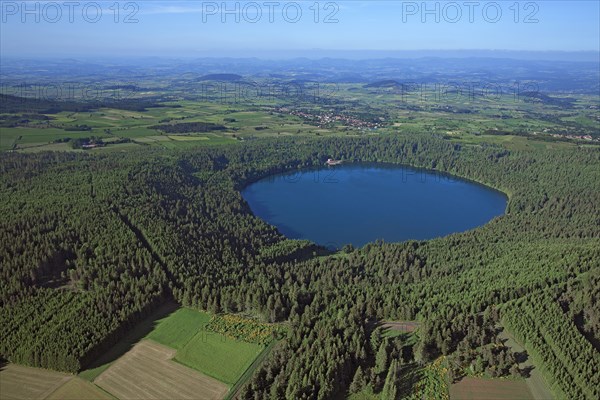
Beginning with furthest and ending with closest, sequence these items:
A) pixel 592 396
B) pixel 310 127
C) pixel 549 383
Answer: pixel 310 127, pixel 549 383, pixel 592 396

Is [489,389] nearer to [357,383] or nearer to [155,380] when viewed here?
[357,383]

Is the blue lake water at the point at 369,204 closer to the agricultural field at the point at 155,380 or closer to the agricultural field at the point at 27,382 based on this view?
the agricultural field at the point at 155,380

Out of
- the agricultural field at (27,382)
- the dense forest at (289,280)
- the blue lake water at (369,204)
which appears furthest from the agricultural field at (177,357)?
the blue lake water at (369,204)

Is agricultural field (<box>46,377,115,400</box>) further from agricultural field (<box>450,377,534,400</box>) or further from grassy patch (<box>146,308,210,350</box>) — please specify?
agricultural field (<box>450,377,534,400</box>)

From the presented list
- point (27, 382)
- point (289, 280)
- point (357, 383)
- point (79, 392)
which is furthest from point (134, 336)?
point (357, 383)

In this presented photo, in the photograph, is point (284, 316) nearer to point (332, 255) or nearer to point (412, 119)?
point (332, 255)

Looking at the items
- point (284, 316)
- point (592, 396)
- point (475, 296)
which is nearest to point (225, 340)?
point (284, 316)
